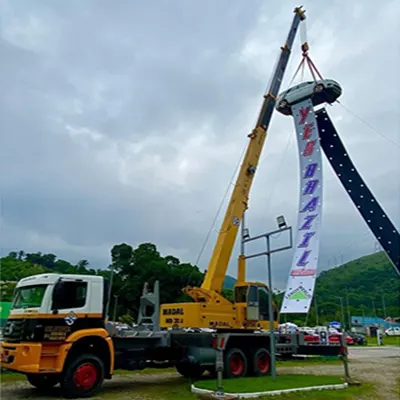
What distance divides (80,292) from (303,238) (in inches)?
352

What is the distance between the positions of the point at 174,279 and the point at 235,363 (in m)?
18.9

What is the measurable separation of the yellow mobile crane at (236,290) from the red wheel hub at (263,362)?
0.92 meters

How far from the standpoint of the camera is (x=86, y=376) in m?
9.59

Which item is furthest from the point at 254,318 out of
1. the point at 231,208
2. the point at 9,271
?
the point at 9,271

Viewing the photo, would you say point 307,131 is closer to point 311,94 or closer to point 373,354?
point 311,94

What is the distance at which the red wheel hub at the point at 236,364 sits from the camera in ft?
41.6

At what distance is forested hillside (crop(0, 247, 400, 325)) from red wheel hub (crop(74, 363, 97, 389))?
647 centimetres

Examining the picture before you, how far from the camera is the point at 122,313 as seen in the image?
3178 cm

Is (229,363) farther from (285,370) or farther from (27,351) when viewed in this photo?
(27,351)

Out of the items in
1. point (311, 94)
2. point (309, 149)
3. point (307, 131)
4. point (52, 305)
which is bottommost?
point (52, 305)

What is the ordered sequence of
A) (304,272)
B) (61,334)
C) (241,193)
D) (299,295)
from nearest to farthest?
(61,334)
(299,295)
(241,193)
(304,272)

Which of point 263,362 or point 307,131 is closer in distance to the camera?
point 263,362

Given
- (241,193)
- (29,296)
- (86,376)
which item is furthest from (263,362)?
(29,296)

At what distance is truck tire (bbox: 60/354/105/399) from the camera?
9.28 m
